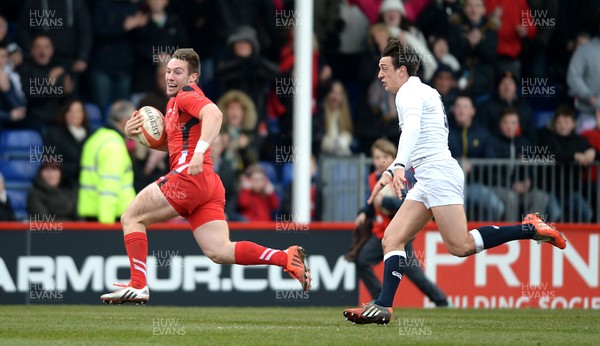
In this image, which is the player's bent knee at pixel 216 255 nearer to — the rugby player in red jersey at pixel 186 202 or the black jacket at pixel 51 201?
the rugby player in red jersey at pixel 186 202

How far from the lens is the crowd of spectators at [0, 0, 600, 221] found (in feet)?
53.0

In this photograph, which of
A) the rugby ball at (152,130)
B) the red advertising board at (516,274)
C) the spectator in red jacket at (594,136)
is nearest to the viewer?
the rugby ball at (152,130)

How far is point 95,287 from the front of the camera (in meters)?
14.6

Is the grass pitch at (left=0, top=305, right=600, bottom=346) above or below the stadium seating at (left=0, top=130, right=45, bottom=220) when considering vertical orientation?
below

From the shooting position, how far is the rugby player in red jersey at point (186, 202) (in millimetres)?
9984

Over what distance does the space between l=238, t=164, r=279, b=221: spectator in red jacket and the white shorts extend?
22.4 feet

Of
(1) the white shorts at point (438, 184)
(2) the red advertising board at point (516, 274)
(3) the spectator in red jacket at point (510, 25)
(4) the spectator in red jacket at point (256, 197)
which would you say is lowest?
(2) the red advertising board at point (516, 274)

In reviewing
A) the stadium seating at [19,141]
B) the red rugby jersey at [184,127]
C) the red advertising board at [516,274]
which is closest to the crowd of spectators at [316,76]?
the stadium seating at [19,141]

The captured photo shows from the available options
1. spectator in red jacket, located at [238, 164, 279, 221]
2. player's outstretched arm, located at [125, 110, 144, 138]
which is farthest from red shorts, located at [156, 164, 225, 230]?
spectator in red jacket, located at [238, 164, 279, 221]

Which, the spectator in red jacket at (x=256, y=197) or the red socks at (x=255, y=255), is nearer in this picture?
the red socks at (x=255, y=255)

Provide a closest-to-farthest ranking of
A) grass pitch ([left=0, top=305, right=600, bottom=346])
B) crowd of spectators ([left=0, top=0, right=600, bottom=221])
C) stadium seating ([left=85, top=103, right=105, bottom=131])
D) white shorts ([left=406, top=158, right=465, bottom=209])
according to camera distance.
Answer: grass pitch ([left=0, top=305, right=600, bottom=346])
white shorts ([left=406, top=158, right=465, bottom=209])
crowd of spectators ([left=0, top=0, right=600, bottom=221])
stadium seating ([left=85, top=103, right=105, bottom=131])

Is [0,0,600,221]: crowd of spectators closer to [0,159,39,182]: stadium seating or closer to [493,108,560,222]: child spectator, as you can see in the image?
[493,108,560,222]: child spectator

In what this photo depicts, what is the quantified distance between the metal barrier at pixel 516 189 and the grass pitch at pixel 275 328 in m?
3.03

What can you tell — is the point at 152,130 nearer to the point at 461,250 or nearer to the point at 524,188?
the point at 461,250
